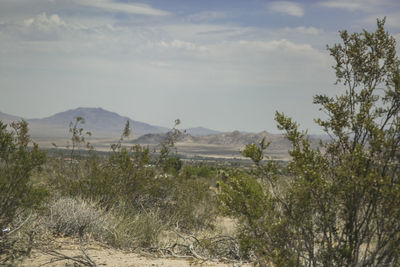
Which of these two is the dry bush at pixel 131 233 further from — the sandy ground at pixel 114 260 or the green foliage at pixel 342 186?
the green foliage at pixel 342 186

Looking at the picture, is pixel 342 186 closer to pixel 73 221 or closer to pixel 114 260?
pixel 114 260

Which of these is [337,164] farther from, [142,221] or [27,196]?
[27,196]

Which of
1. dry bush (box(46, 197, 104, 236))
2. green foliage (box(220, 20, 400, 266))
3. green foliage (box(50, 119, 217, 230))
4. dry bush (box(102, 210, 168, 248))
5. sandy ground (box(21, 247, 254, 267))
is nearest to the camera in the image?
Result: green foliage (box(220, 20, 400, 266))

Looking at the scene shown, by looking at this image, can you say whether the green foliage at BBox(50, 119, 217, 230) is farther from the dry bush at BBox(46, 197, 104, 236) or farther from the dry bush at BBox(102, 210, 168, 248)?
the dry bush at BBox(46, 197, 104, 236)

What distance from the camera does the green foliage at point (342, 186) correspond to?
14.9ft

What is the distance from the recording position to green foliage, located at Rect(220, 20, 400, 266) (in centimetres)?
455

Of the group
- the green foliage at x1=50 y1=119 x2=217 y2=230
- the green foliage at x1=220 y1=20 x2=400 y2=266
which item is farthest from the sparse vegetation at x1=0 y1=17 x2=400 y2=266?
the green foliage at x1=50 y1=119 x2=217 y2=230

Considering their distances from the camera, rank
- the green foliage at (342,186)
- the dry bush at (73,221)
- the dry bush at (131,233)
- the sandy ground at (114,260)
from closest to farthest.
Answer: the green foliage at (342,186), the sandy ground at (114,260), the dry bush at (131,233), the dry bush at (73,221)

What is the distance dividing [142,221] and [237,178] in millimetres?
4086

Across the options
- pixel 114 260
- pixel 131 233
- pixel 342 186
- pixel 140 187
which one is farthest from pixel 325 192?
pixel 140 187

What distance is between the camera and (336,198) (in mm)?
4863

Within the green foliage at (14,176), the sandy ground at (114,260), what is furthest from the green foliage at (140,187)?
the sandy ground at (114,260)

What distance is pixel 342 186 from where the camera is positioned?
4656mm

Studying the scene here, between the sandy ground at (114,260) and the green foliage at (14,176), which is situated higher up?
the green foliage at (14,176)
